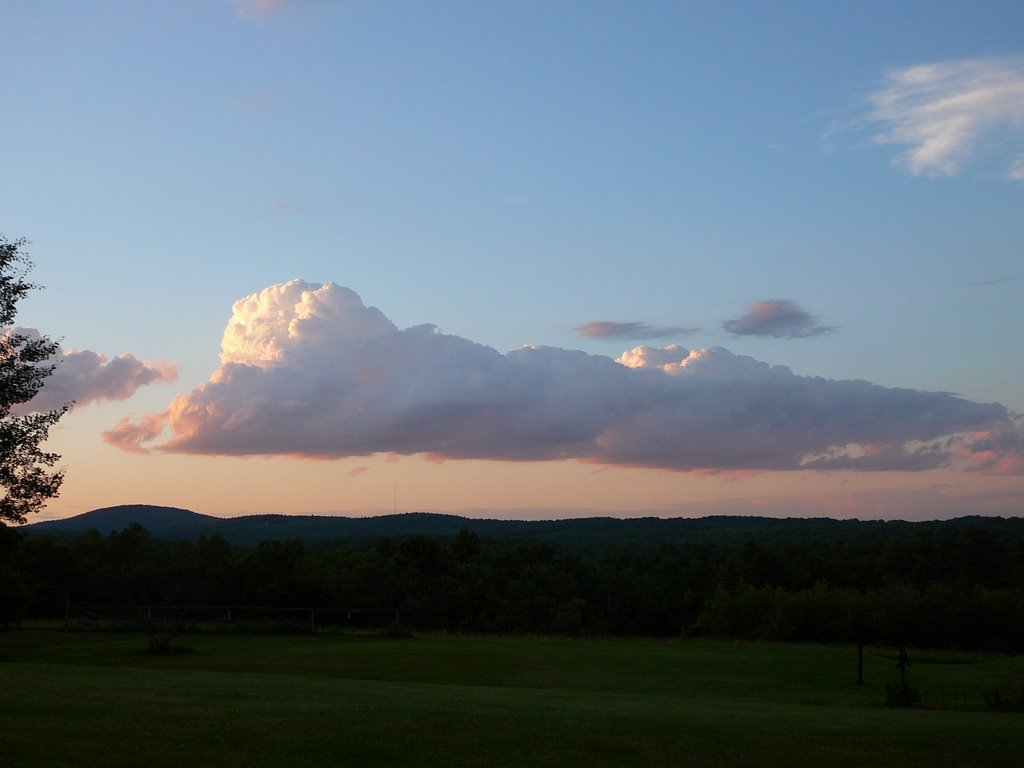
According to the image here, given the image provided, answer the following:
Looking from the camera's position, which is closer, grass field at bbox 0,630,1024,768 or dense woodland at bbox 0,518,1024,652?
grass field at bbox 0,630,1024,768

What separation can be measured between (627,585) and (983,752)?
272 feet

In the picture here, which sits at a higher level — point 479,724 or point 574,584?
point 479,724

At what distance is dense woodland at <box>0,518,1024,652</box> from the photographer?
61.5m

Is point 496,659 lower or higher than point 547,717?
lower

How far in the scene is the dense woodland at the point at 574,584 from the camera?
61.5 metres

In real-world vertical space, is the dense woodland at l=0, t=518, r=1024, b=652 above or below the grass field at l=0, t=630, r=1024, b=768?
below

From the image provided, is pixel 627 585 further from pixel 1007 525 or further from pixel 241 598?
pixel 1007 525

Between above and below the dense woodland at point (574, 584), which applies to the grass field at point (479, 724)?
above

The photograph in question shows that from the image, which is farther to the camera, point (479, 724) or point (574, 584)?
point (574, 584)

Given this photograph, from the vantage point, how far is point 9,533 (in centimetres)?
3569

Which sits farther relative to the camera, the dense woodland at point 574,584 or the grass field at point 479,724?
the dense woodland at point 574,584

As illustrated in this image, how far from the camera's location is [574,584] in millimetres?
91062

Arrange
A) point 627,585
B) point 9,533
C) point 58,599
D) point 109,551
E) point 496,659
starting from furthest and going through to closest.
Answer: point 627,585, point 109,551, point 58,599, point 9,533, point 496,659

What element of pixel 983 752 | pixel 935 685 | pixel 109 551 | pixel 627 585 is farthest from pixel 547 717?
pixel 627 585
